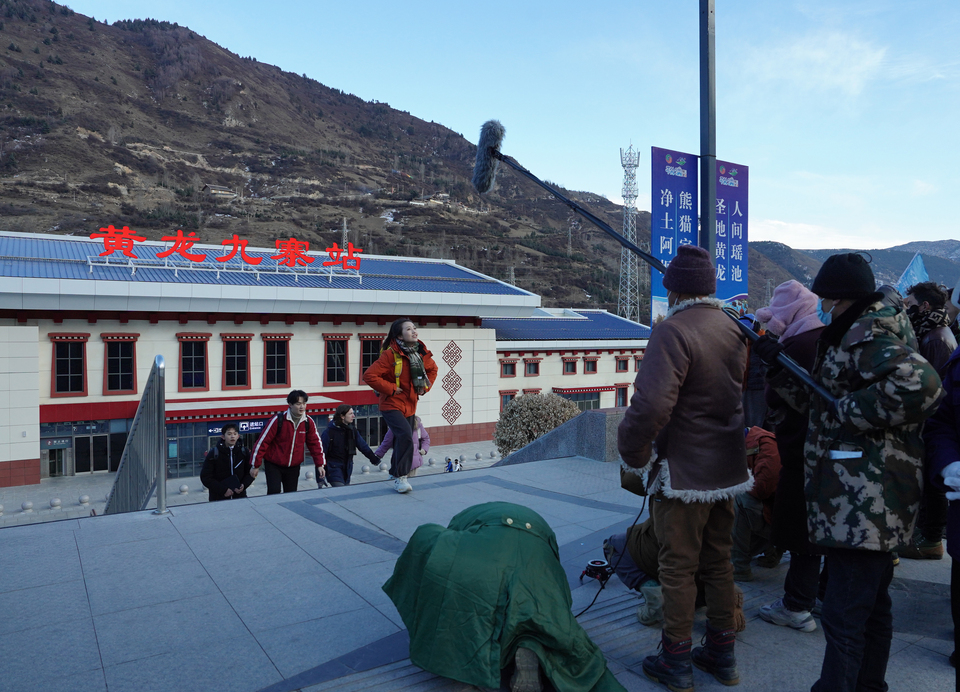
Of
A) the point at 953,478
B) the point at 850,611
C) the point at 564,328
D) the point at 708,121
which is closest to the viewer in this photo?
the point at 953,478

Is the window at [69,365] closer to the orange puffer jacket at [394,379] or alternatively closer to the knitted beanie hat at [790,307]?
the orange puffer jacket at [394,379]

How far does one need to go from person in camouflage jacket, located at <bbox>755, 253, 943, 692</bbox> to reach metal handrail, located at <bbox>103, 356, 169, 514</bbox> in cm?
453

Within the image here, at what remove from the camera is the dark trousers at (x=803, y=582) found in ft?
11.5

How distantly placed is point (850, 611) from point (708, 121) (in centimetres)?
420

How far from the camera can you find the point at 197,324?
73.7ft

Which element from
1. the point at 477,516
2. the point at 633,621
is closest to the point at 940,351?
the point at 633,621

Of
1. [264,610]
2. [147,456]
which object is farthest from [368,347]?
[264,610]

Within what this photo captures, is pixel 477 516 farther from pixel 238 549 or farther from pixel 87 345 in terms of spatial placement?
pixel 87 345

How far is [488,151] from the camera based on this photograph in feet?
19.4

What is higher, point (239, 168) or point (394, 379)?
point (239, 168)

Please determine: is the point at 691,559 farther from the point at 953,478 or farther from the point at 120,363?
the point at 120,363

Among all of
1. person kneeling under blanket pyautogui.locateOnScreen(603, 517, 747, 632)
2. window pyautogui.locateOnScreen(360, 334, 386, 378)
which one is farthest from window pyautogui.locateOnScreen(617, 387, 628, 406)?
person kneeling under blanket pyautogui.locateOnScreen(603, 517, 747, 632)

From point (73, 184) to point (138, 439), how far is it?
86.0m

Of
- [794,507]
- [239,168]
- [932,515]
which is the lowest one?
→ [932,515]
